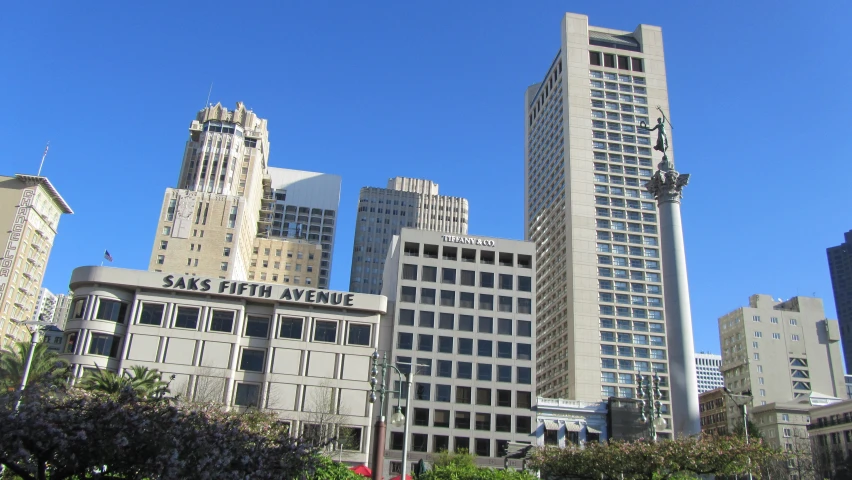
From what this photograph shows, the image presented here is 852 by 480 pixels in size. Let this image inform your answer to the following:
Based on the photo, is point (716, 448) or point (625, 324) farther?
point (625, 324)

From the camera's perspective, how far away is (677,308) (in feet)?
145

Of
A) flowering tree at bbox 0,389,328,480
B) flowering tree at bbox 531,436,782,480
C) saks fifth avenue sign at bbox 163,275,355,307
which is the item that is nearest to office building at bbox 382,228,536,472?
saks fifth avenue sign at bbox 163,275,355,307

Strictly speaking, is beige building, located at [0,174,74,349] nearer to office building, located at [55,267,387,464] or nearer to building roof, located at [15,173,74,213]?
building roof, located at [15,173,74,213]

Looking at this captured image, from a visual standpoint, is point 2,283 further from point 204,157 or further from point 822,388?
point 822,388

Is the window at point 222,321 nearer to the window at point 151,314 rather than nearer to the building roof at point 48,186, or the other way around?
the window at point 151,314

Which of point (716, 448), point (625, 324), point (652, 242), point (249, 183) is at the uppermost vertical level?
point (249, 183)

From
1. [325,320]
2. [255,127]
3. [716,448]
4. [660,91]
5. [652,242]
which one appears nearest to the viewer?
[716,448]

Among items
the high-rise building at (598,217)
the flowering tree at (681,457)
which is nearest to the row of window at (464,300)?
the high-rise building at (598,217)

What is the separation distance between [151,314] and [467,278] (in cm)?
3864

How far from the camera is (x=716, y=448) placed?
114ft

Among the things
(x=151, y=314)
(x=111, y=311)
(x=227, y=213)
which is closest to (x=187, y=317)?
(x=151, y=314)

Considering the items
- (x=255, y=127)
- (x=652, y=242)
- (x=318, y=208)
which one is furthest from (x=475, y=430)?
(x=318, y=208)

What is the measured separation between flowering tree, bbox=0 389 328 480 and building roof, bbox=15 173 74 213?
131 m

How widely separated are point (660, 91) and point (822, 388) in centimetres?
7318
